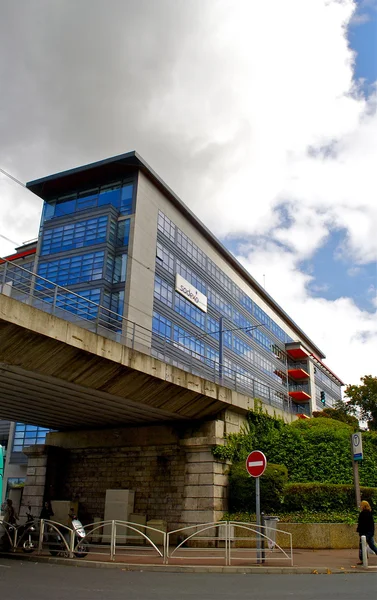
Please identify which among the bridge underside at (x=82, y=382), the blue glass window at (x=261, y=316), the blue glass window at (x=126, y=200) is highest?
the blue glass window at (x=126, y=200)

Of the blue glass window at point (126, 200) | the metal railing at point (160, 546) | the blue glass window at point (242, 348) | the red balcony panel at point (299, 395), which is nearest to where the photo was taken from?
the metal railing at point (160, 546)

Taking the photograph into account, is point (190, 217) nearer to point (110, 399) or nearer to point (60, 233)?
point (60, 233)

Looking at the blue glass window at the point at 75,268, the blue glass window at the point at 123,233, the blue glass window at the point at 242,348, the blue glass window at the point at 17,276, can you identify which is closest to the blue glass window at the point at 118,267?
the blue glass window at the point at 75,268

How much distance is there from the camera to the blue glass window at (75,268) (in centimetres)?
4022

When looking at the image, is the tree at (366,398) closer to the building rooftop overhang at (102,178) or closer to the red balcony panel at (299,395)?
the building rooftop overhang at (102,178)

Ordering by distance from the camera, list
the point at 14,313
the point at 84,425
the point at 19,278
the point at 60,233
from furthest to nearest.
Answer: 1. the point at 60,233
2. the point at 84,425
3. the point at 19,278
4. the point at 14,313

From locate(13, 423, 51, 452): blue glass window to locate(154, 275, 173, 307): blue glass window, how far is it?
46.7ft

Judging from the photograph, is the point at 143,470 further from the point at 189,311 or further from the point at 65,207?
the point at 65,207

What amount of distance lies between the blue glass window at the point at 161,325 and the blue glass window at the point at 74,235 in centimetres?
714

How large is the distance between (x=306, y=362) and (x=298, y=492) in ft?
201

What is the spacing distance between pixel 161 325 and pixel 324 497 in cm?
2489

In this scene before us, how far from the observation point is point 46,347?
13.8 m

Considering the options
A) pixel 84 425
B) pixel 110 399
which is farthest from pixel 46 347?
pixel 84 425

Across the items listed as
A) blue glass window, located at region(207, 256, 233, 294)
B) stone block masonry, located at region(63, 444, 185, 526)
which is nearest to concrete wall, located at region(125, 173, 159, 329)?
blue glass window, located at region(207, 256, 233, 294)
